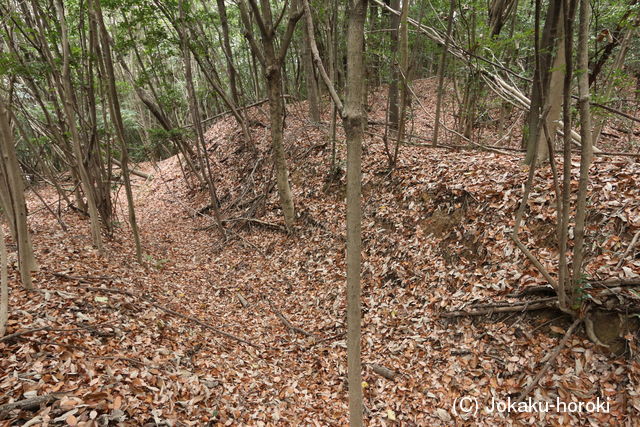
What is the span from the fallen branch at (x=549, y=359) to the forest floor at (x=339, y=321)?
6 cm

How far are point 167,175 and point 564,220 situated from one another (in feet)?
51.8

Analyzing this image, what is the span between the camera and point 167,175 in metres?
15.5

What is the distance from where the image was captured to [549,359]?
3.44m

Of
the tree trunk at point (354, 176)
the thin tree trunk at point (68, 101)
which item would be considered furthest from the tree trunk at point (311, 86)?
the tree trunk at point (354, 176)

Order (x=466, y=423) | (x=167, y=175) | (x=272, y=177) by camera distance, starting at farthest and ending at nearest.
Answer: (x=167, y=175), (x=272, y=177), (x=466, y=423)

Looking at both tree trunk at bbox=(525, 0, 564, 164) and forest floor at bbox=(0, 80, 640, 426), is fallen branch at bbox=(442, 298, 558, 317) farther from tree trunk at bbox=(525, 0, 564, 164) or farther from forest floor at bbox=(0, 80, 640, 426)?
tree trunk at bbox=(525, 0, 564, 164)

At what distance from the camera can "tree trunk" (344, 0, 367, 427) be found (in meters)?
1.68

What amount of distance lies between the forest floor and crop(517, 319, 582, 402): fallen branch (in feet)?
0.19

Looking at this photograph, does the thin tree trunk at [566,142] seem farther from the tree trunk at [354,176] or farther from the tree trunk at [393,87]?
the tree trunk at [393,87]

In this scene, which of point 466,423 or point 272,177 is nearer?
point 466,423

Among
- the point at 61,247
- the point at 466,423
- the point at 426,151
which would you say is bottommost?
the point at 466,423

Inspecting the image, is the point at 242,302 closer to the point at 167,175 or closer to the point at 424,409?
the point at 424,409

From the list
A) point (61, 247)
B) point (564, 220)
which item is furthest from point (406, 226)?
point (61, 247)

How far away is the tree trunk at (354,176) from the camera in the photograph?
1.68 m
